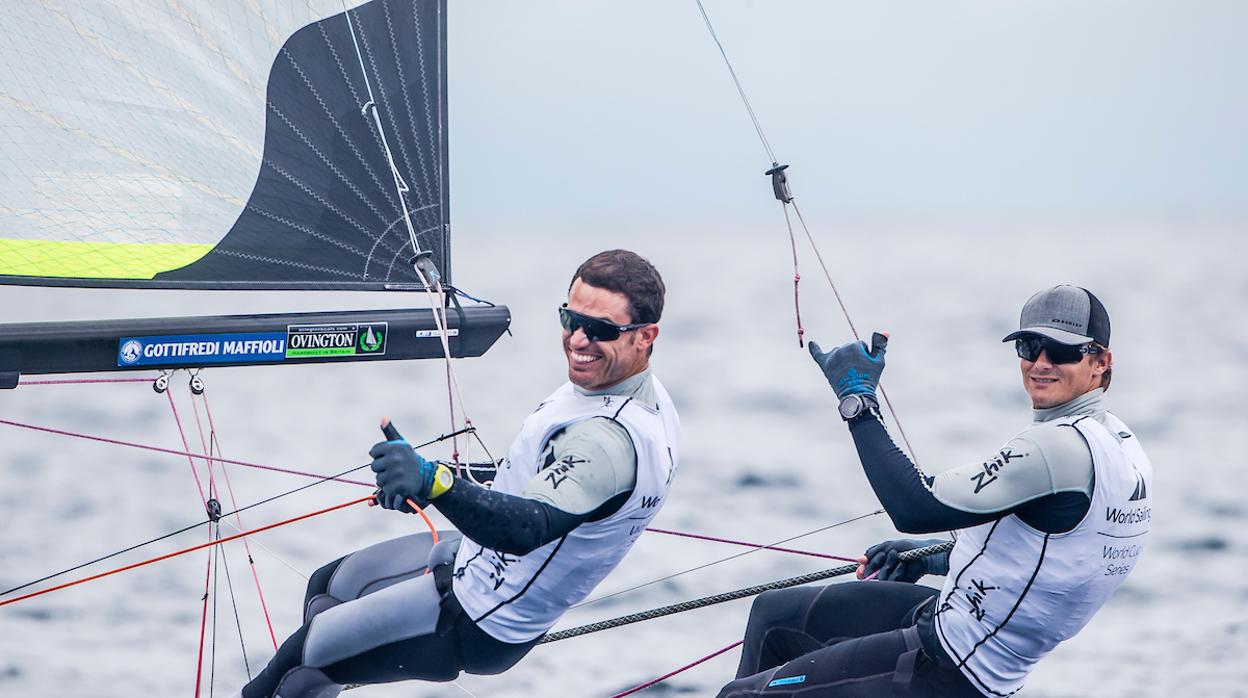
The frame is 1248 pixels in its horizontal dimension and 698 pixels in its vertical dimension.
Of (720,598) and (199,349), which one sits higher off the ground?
(199,349)

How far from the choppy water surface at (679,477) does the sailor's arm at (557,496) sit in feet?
7.38

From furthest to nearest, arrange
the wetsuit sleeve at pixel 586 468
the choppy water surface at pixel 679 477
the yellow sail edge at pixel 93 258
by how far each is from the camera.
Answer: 1. the choppy water surface at pixel 679 477
2. the yellow sail edge at pixel 93 258
3. the wetsuit sleeve at pixel 586 468

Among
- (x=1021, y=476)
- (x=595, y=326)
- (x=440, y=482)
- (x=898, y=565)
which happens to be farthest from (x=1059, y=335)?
(x=440, y=482)

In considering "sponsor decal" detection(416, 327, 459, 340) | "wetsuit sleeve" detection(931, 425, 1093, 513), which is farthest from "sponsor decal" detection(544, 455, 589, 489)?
"sponsor decal" detection(416, 327, 459, 340)

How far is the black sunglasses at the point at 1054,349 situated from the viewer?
334 cm

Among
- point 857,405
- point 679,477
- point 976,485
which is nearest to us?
point 976,485

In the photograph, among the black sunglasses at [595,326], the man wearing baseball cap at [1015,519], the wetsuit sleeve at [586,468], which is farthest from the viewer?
the black sunglasses at [595,326]

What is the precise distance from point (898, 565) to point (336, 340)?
4.91ft

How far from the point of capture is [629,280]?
337 cm

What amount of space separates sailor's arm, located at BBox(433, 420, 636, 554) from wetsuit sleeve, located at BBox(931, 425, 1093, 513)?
25.6 inches

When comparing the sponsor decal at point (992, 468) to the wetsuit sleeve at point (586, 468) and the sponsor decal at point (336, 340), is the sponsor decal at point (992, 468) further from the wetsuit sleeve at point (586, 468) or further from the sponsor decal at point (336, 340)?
the sponsor decal at point (336, 340)

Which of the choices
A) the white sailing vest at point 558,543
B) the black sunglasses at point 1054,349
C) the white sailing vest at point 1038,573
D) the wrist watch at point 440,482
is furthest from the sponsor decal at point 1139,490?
the wrist watch at point 440,482

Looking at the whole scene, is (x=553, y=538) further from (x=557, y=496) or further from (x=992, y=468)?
(x=992, y=468)

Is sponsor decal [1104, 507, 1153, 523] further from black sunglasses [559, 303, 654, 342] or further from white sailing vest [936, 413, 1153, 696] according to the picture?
black sunglasses [559, 303, 654, 342]
